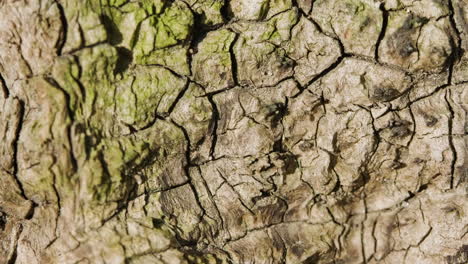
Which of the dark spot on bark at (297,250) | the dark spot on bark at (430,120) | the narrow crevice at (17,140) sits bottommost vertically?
the dark spot on bark at (297,250)

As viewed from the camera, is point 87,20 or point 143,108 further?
point 143,108

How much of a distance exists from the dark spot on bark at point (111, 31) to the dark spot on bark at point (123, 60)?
0.03m

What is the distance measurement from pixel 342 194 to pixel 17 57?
4.70 ft

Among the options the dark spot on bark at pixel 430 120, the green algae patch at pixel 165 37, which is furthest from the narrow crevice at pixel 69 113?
the dark spot on bark at pixel 430 120

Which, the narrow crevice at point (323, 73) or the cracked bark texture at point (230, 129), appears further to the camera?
the narrow crevice at point (323, 73)

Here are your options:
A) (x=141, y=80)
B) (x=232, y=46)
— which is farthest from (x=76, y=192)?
(x=232, y=46)

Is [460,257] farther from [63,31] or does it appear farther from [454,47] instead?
[63,31]

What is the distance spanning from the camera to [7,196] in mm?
1979

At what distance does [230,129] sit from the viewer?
2.06 m

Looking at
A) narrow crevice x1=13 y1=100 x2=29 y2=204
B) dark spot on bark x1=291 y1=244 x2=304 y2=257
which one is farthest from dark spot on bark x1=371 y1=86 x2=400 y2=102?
narrow crevice x1=13 y1=100 x2=29 y2=204

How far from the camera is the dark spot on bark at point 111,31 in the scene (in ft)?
6.11

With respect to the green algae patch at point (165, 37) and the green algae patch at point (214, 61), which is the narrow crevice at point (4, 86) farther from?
the green algae patch at point (214, 61)

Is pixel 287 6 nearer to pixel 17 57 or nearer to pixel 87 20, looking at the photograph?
pixel 87 20

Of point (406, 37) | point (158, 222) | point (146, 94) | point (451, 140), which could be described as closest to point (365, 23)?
point (406, 37)
